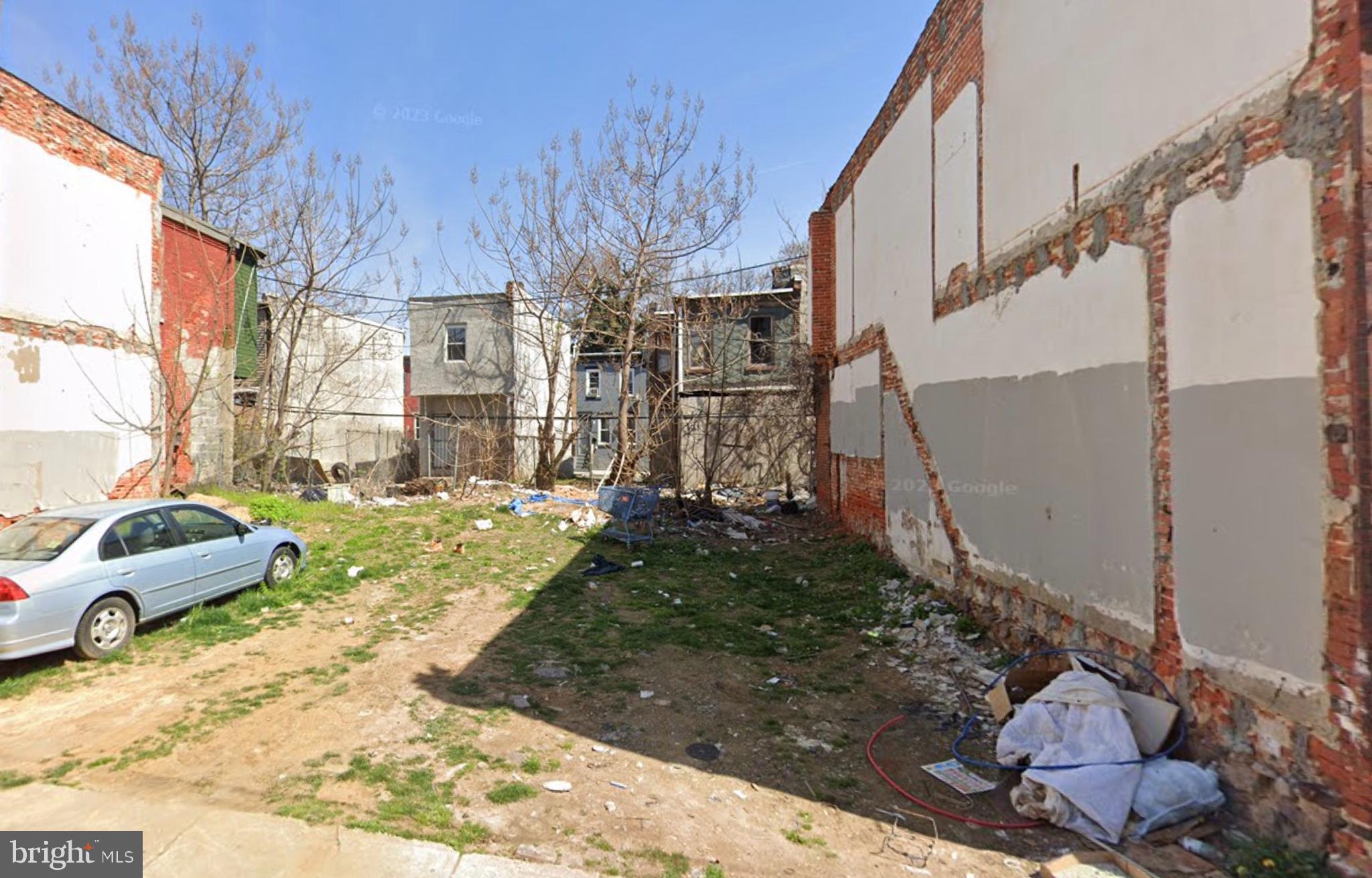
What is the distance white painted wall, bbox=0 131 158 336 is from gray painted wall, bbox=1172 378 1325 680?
13958 mm

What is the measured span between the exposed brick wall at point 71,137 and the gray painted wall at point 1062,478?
13.4 m

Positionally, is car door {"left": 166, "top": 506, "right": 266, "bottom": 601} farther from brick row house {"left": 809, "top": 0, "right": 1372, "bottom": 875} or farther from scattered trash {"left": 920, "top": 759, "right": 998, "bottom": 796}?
brick row house {"left": 809, "top": 0, "right": 1372, "bottom": 875}

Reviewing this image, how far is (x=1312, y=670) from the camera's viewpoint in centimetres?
321

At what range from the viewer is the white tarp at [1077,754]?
11.7 feet

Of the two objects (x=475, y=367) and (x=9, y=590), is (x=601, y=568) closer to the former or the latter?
(x=9, y=590)

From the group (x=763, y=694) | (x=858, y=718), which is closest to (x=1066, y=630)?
(x=858, y=718)

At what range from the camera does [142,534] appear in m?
6.42

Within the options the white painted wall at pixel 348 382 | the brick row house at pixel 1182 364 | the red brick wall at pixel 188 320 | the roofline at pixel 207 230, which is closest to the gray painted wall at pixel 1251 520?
the brick row house at pixel 1182 364

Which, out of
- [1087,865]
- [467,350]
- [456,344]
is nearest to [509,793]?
[1087,865]

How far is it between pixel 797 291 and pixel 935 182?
41.5 ft

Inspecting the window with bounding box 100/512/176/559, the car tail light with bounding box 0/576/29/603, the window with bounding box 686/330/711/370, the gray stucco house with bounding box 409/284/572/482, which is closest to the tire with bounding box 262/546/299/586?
the window with bounding box 100/512/176/559

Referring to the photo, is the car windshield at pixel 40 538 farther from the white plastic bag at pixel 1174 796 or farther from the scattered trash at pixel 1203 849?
the scattered trash at pixel 1203 849

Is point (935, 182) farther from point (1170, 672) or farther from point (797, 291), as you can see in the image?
point (797, 291)

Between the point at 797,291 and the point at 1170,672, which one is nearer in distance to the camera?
the point at 1170,672
